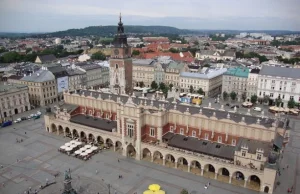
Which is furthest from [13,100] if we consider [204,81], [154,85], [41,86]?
[204,81]

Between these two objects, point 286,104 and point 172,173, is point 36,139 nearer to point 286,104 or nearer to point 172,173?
point 172,173

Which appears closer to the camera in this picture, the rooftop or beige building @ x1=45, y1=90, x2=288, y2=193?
beige building @ x1=45, y1=90, x2=288, y2=193

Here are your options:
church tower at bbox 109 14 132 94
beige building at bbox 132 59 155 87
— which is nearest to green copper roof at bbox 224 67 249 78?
beige building at bbox 132 59 155 87

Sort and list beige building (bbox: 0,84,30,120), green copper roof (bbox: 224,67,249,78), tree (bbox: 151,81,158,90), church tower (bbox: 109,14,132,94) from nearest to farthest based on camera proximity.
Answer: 1. church tower (bbox: 109,14,132,94)
2. beige building (bbox: 0,84,30,120)
3. green copper roof (bbox: 224,67,249,78)
4. tree (bbox: 151,81,158,90)

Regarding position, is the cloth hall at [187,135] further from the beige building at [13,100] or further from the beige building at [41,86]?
the beige building at [41,86]

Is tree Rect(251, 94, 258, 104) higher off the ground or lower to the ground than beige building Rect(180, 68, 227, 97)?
lower

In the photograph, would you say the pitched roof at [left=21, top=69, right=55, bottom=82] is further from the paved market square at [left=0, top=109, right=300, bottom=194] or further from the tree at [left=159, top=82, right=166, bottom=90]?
the tree at [left=159, top=82, right=166, bottom=90]
